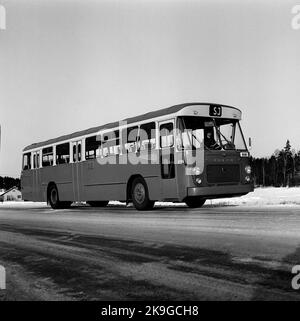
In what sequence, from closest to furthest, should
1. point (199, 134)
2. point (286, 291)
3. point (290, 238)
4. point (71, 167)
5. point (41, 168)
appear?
point (286, 291)
point (290, 238)
point (199, 134)
point (71, 167)
point (41, 168)

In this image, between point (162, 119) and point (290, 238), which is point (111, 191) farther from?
point (290, 238)

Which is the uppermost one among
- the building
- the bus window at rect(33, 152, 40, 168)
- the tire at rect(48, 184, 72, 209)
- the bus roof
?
the bus roof

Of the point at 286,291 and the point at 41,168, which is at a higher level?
the point at 41,168

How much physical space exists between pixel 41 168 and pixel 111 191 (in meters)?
6.64

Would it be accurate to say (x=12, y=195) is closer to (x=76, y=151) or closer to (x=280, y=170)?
(x=280, y=170)

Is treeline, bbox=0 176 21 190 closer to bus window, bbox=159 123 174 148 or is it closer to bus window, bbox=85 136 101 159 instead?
bus window, bbox=85 136 101 159

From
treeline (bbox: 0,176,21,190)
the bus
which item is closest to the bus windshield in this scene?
the bus

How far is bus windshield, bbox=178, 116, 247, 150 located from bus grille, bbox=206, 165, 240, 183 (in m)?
0.57

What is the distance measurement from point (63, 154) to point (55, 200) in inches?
84.2

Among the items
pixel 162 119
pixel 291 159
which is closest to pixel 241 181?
pixel 162 119

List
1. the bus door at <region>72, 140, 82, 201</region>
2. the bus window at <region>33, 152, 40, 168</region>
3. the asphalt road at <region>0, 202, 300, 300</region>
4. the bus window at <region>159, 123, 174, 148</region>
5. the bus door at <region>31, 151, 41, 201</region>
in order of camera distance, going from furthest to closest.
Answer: the bus window at <region>33, 152, 40, 168</region> < the bus door at <region>31, 151, 41, 201</region> < the bus door at <region>72, 140, 82, 201</region> < the bus window at <region>159, 123, 174, 148</region> < the asphalt road at <region>0, 202, 300, 300</region>

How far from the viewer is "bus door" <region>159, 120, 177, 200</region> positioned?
1333 centimetres

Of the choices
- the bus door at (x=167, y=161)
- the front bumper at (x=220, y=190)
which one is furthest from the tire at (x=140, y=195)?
the front bumper at (x=220, y=190)
